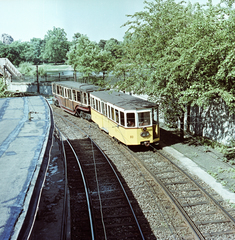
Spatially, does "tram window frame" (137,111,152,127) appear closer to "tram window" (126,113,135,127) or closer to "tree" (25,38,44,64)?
"tram window" (126,113,135,127)

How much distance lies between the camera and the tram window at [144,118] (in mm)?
Result: 14055

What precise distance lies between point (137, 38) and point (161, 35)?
6.11ft

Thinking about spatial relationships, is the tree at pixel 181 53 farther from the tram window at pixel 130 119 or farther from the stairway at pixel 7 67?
the stairway at pixel 7 67

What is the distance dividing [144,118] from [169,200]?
555cm

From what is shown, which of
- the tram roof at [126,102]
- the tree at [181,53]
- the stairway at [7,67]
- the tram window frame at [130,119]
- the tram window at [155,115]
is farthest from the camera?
the stairway at [7,67]

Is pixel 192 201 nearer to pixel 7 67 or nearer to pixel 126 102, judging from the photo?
pixel 126 102

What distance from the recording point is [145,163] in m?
13.1

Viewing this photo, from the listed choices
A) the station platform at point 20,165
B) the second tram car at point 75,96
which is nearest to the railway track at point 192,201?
the station platform at point 20,165

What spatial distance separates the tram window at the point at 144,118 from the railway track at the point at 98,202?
8.90 ft

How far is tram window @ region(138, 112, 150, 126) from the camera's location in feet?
46.1

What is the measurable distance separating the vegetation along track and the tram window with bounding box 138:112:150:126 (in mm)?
1724

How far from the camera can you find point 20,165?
696 centimetres

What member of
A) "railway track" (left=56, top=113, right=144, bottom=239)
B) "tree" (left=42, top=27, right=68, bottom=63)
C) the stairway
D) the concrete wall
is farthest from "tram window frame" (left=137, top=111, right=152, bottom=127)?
"tree" (left=42, top=27, right=68, bottom=63)

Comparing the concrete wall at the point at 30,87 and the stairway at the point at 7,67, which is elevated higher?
the stairway at the point at 7,67
